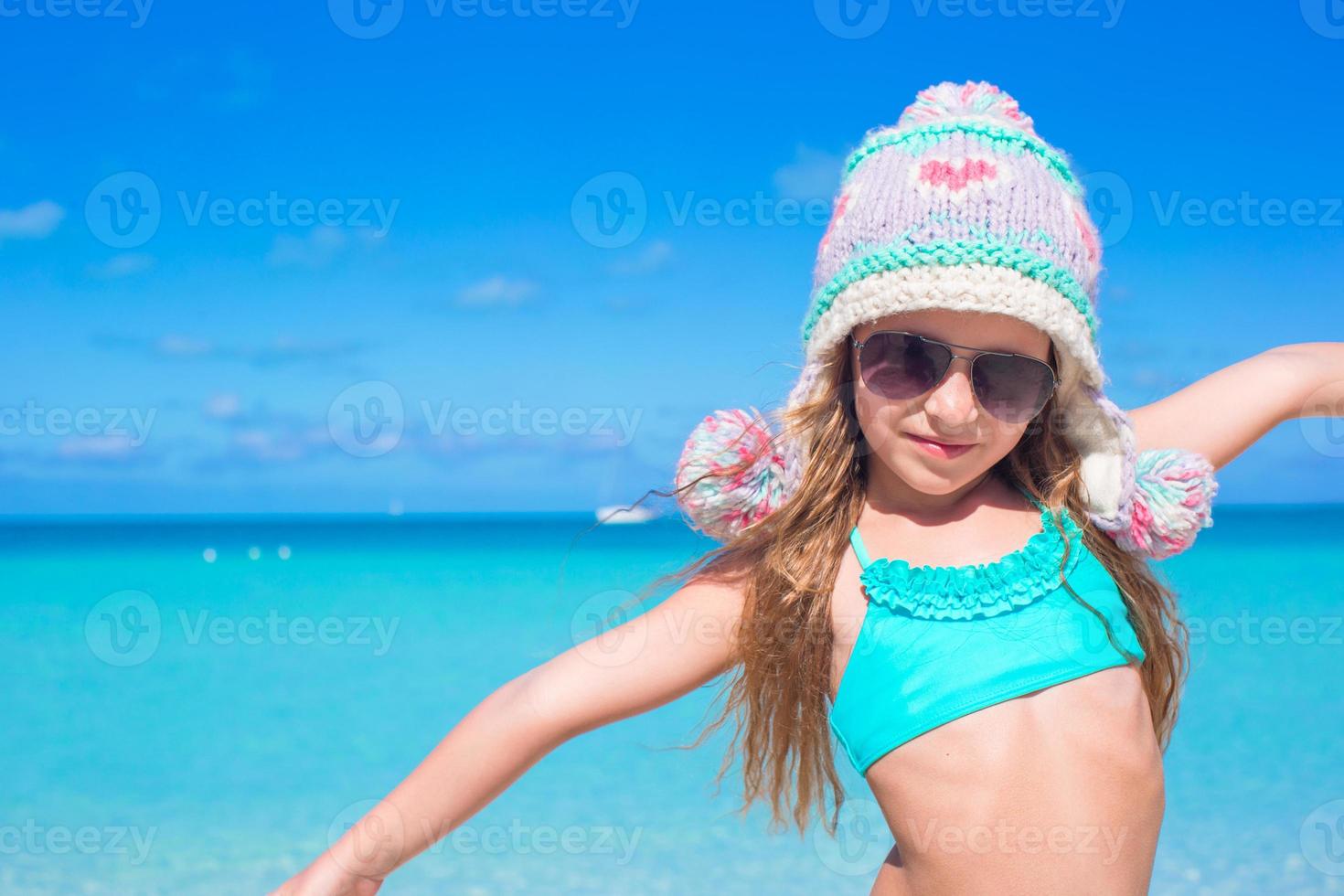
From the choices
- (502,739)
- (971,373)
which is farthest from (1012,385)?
(502,739)

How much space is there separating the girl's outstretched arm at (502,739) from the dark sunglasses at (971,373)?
57 cm

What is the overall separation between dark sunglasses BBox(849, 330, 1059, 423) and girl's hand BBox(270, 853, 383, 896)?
1162 millimetres

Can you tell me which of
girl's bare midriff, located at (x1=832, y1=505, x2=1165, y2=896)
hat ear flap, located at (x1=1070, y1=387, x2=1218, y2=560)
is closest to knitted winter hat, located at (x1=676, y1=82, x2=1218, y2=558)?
hat ear flap, located at (x1=1070, y1=387, x2=1218, y2=560)

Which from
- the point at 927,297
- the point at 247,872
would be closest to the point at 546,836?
the point at 247,872

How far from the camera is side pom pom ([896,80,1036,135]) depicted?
195 centimetres

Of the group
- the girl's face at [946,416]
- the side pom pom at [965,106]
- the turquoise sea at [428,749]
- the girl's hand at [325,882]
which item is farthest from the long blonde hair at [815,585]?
the girl's hand at [325,882]

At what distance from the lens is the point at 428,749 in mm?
7508

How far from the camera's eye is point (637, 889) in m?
4.82

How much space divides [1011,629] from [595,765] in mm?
5363

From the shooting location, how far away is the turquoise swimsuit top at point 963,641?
1767mm

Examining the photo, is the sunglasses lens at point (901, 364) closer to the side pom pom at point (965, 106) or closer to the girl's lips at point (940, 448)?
the girl's lips at point (940, 448)

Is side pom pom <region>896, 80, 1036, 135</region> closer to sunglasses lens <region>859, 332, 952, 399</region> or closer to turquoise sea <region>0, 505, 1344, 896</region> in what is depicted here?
sunglasses lens <region>859, 332, 952, 399</region>

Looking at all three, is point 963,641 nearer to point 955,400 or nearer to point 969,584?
point 969,584

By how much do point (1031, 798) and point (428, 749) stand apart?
20.9ft
